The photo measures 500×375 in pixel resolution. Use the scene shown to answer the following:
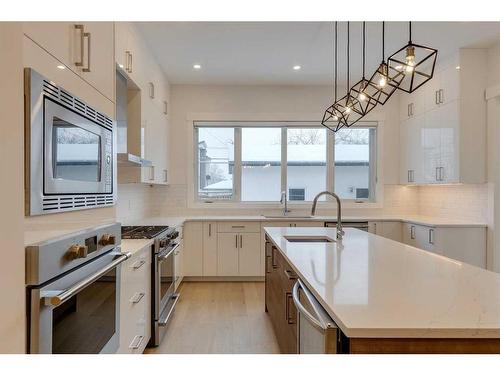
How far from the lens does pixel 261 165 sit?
508 centimetres

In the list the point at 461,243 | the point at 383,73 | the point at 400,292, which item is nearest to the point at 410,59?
the point at 383,73

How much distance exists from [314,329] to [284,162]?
3.98m

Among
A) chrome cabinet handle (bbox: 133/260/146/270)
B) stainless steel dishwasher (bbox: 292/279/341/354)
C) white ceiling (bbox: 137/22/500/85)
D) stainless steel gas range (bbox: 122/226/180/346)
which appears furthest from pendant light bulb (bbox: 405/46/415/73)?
stainless steel gas range (bbox: 122/226/180/346)

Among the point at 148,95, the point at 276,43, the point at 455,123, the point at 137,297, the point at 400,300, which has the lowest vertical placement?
the point at 137,297

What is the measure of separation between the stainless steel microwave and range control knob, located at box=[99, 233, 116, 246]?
0.14 m

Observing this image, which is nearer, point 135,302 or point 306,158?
point 135,302

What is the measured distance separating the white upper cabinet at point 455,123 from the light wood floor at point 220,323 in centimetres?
265

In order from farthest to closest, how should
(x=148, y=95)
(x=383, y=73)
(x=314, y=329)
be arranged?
1. (x=148, y=95)
2. (x=383, y=73)
3. (x=314, y=329)

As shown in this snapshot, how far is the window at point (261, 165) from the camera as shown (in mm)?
5055

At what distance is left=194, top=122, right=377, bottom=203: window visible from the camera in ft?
16.5

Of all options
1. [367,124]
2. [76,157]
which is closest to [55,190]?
[76,157]

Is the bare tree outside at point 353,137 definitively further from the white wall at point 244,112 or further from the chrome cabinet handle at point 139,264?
the chrome cabinet handle at point 139,264

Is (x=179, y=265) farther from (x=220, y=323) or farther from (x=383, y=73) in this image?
(x=383, y=73)
